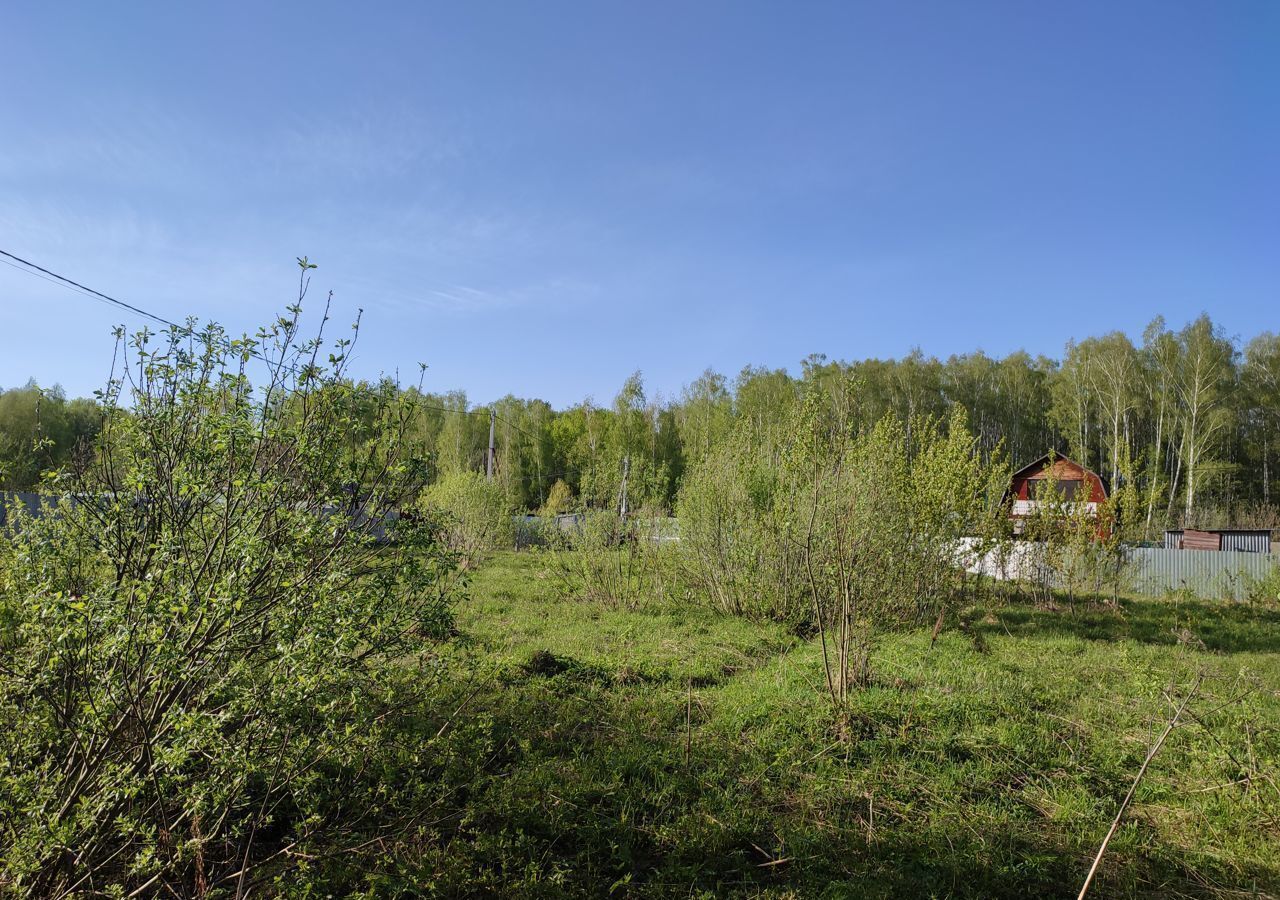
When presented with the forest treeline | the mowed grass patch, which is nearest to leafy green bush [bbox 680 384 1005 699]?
the mowed grass patch

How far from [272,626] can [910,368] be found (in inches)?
1493

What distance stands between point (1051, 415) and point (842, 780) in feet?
111

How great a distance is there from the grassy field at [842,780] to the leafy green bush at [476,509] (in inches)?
332

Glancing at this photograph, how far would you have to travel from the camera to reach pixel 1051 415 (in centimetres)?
3216

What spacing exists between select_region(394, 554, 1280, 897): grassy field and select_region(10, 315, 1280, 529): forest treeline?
13.8 metres

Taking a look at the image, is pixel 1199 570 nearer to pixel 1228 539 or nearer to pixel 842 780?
pixel 1228 539

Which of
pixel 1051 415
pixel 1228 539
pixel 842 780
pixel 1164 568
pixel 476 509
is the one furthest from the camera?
pixel 1051 415

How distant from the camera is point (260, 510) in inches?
102

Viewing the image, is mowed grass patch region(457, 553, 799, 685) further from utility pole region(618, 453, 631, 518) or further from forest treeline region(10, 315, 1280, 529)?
forest treeline region(10, 315, 1280, 529)

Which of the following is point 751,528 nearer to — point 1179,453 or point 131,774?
point 131,774

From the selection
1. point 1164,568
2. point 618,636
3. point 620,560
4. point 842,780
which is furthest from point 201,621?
point 1164,568

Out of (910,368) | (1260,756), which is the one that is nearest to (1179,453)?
(910,368)

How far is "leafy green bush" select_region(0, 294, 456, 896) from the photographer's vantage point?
7.14 feet

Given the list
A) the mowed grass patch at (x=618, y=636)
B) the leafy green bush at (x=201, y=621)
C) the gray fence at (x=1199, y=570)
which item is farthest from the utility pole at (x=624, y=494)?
the gray fence at (x=1199, y=570)
